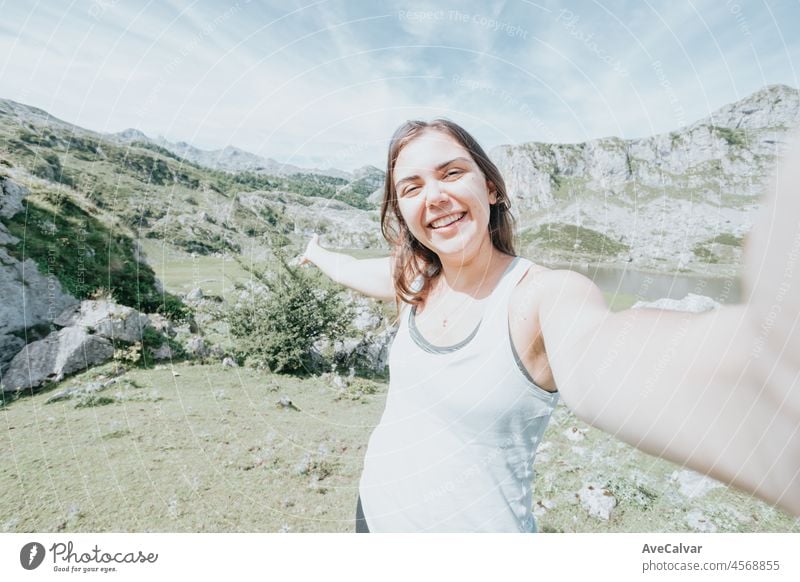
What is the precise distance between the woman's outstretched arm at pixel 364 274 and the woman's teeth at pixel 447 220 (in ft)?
1.12

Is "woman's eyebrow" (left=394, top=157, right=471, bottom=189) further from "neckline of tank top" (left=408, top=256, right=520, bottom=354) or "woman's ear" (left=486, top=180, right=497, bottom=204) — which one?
"neckline of tank top" (left=408, top=256, right=520, bottom=354)

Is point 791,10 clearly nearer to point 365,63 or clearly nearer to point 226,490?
point 365,63

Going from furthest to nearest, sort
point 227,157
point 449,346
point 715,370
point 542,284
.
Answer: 1. point 227,157
2. point 449,346
3. point 542,284
4. point 715,370

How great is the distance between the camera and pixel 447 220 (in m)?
0.96

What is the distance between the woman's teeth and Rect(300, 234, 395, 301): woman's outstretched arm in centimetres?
34

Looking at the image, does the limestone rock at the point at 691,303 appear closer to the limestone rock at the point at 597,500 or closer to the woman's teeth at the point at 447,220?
the limestone rock at the point at 597,500

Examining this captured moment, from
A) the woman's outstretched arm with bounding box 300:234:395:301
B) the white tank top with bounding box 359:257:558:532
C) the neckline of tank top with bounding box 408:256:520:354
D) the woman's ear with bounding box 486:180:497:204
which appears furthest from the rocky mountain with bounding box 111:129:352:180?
the white tank top with bounding box 359:257:558:532

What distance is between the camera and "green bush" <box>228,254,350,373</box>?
2555 mm

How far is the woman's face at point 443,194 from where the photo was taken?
3.09 ft

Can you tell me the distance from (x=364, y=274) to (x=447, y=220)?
0.46 m

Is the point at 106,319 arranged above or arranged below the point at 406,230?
below

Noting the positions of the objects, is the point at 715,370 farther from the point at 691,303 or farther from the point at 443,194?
the point at 691,303
